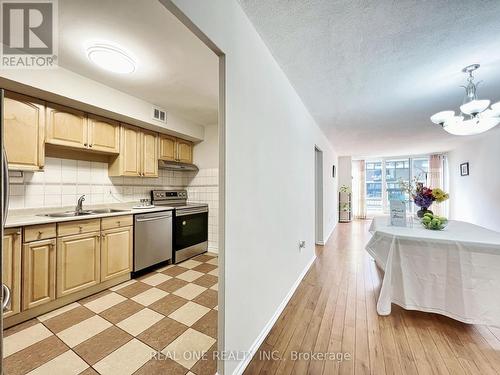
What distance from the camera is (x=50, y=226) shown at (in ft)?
6.34

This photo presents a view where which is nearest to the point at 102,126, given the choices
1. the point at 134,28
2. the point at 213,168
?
the point at 134,28

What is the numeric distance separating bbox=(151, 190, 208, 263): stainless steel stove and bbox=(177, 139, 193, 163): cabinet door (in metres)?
0.62

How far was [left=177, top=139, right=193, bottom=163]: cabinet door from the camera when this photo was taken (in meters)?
3.69

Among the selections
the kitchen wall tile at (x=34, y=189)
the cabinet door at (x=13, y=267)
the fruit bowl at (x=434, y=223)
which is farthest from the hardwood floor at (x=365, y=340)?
the kitchen wall tile at (x=34, y=189)

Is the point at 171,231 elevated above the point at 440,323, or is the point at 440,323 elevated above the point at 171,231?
the point at 171,231

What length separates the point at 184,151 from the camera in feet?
12.5

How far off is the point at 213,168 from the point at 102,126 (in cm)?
180

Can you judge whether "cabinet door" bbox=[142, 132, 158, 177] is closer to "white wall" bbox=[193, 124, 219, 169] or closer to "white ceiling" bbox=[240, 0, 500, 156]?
"white wall" bbox=[193, 124, 219, 169]

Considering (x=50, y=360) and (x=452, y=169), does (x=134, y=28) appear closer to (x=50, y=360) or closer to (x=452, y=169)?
(x=50, y=360)

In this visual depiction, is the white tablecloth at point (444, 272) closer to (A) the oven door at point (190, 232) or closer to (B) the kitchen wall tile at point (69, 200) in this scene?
(A) the oven door at point (190, 232)

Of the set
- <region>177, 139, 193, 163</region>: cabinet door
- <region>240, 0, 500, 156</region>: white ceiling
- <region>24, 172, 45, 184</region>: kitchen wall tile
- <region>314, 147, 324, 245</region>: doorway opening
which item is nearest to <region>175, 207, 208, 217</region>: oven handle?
<region>177, 139, 193, 163</region>: cabinet door

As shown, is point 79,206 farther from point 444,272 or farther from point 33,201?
point 444,272

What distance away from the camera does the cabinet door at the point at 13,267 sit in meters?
1.67

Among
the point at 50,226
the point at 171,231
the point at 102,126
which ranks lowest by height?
the point at 171,231
